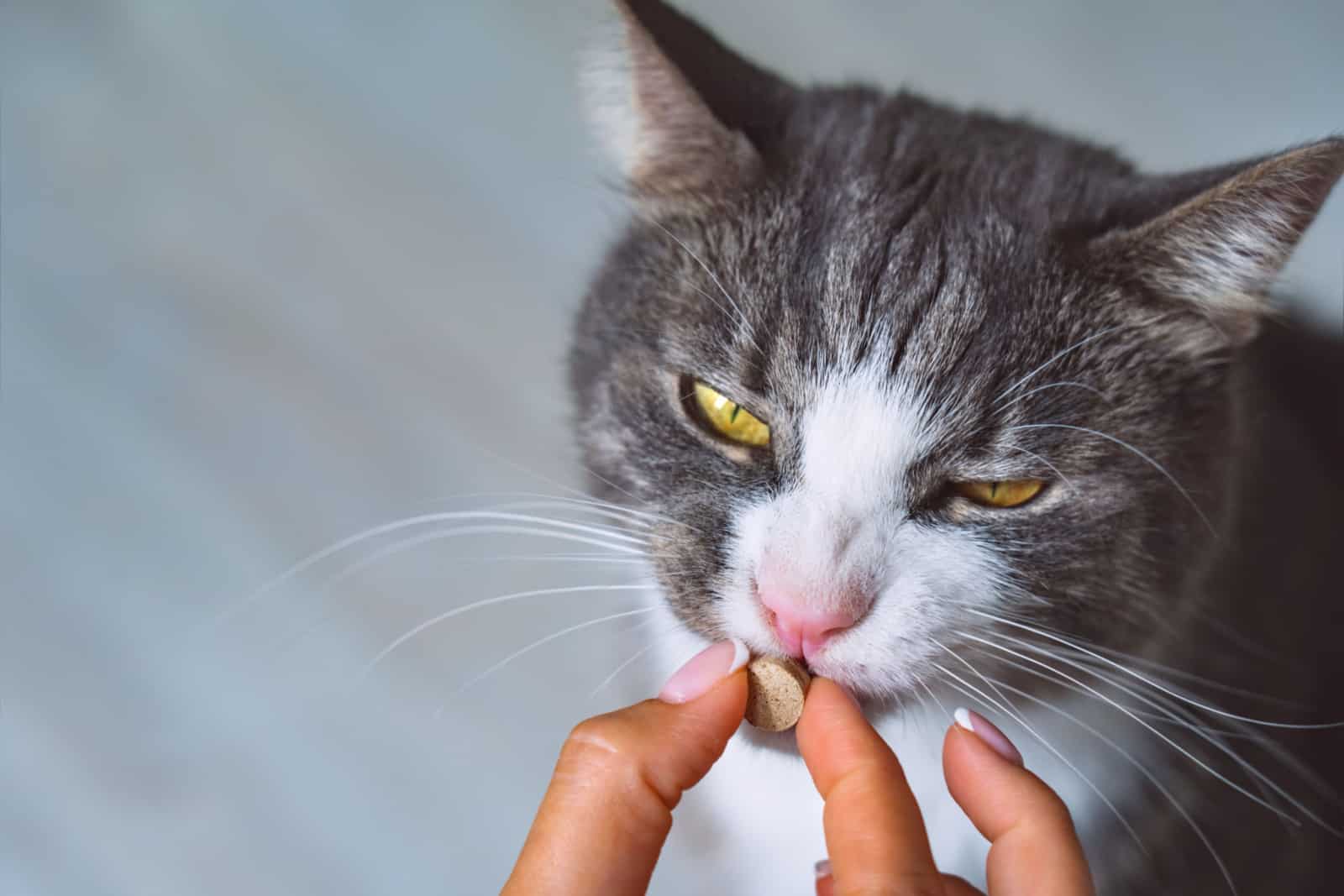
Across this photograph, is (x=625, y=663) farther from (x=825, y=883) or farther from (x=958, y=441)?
(x=958, y=441)

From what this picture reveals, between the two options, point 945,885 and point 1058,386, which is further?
point 1058,386

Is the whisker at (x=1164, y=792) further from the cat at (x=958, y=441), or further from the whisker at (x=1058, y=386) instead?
the whisker at (x=1058, y=386)

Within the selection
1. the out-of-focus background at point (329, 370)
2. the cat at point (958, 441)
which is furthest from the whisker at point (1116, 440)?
the out-of-focus background at point (329, 370)

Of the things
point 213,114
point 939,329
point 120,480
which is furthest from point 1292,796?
point 213,114

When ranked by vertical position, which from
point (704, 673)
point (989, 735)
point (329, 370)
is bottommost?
point (989, 735)

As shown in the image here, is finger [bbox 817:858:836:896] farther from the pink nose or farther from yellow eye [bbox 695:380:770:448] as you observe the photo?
yellow eye [bbox 695:380:770:448]

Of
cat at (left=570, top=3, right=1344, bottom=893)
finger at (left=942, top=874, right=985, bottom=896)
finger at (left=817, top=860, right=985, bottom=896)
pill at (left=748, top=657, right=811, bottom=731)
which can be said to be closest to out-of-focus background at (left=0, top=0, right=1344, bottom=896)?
cat at (left=570, top=3, right=1344, bottom=893)

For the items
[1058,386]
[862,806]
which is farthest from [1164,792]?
→ [862,806]
